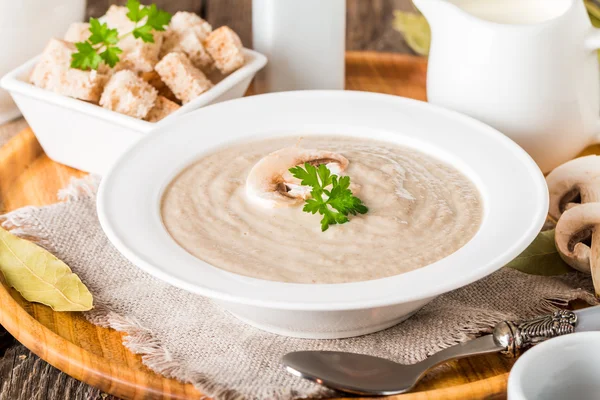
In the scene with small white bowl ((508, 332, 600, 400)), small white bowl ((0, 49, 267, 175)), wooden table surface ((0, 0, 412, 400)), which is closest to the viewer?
small white bowl ((508, 332, 600, 400))

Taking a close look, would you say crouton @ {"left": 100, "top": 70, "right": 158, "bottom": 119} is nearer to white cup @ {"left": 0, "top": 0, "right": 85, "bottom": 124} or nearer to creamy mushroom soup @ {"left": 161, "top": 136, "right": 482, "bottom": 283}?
creamy mushroom soup @ {"left": 161, "top": 136, "right": 482, "bottom": 283}

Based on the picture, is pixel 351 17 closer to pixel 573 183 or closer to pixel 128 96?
pixel 128 96

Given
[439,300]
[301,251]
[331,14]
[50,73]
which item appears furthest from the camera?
[331,14]

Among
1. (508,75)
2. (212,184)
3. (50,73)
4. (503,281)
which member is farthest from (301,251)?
(50,73)

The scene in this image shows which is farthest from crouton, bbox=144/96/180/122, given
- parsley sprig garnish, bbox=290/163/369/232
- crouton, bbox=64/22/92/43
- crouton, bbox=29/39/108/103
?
parsley sprig garnish, bbox=290/163/369/232

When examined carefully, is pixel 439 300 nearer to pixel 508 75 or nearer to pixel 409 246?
pixel 409 246

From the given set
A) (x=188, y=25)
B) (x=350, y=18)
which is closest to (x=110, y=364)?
(x=188, y=25)
